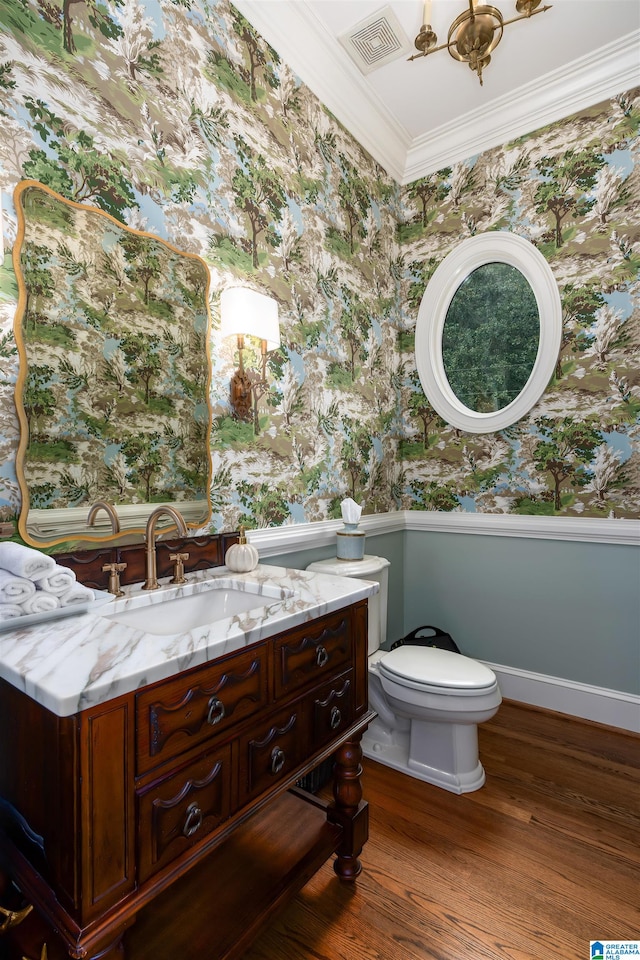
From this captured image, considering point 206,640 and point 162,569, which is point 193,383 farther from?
point 206,640

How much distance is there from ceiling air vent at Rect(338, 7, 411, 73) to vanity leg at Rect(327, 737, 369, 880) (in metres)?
2.82

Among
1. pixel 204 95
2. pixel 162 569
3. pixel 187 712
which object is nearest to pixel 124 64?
pixel 204 95

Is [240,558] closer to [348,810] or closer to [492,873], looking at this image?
[348,810]

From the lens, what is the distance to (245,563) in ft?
4.91

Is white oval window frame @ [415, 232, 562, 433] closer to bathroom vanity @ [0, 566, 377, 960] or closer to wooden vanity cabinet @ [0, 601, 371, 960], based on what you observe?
bathroom vanity @ [0, 566, 377, 960]

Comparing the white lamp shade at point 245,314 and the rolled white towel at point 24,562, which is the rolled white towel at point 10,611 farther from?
the white lamp shade at point 245,314

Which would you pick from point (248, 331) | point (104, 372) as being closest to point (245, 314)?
point (248, 331)

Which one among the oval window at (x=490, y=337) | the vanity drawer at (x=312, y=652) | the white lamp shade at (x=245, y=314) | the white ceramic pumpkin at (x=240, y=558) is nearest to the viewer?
the vanity drawer at (x=312, y=652)

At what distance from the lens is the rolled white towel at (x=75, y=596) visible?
0.99 m

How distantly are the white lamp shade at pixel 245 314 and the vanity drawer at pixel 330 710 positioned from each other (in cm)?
117

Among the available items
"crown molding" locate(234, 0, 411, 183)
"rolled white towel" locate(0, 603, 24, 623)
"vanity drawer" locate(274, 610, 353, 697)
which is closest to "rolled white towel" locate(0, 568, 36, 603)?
"rolled white towel" locate(0, 603, 24, 623)

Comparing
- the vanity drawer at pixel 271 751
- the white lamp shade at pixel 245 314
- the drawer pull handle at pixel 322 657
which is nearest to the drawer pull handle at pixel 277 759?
the vanity drawer at pixel 271 751

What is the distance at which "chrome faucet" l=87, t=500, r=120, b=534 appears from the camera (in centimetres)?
126

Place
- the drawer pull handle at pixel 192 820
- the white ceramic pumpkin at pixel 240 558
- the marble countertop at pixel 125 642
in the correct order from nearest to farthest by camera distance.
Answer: the marble countertop at pixel 125 642
the drawer pull handle at pixel 192 820
the white ceramic pumpkin at pixel 240 558
